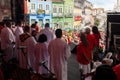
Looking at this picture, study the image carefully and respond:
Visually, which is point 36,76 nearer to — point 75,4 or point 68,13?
point 68,13

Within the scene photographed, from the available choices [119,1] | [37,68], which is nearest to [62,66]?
[37,68]

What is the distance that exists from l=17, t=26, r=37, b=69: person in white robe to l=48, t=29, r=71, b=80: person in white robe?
72cm

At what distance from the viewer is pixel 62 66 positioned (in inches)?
324

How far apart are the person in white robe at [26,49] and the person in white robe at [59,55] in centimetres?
72

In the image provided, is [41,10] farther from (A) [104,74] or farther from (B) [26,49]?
(A) [104,74]

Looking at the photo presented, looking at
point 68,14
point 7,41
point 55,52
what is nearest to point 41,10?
point 68,14

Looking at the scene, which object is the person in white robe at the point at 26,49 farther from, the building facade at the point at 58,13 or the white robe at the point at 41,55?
the building facade at the point at 58,13

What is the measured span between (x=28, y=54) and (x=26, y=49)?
14cm

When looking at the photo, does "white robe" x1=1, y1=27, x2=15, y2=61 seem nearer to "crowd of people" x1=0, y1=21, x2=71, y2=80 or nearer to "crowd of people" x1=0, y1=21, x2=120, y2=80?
"crowd of people" x1=0, y1=21, x2=71, y2=80

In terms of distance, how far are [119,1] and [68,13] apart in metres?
37.8

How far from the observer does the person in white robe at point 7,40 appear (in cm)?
1055

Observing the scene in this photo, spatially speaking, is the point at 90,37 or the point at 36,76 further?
the point at 90,37

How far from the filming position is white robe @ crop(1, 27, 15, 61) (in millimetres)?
10547

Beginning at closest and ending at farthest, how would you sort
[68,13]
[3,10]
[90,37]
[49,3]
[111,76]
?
[111,76], [90,37], [3,10], [49,3], [68,13]
